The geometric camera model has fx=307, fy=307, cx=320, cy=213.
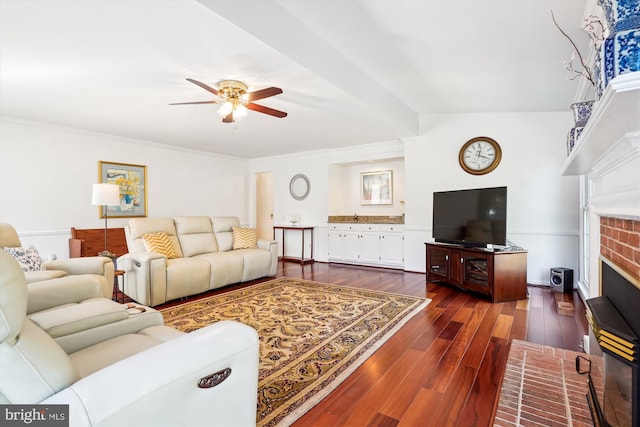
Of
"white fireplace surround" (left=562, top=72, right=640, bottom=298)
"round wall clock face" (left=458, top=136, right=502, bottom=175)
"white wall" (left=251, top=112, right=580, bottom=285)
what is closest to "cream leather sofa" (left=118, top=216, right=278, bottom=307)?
"white wall" (left=251, top=112, right=580, bottom=285)

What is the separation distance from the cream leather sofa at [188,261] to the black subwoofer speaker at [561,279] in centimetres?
386

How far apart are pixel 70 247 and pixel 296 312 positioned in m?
3.60

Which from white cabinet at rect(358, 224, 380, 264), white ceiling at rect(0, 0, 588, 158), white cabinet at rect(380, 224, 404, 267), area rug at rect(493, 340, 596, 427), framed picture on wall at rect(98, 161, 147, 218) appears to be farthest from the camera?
white cabinet at rect(358, 224, 380, 264)

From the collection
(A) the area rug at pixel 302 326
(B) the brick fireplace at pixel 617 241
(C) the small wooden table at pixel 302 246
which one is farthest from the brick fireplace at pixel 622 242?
(C) the small wooden table at pixel 302 246

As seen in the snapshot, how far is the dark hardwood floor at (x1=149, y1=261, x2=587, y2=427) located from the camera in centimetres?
163

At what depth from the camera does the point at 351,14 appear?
2.23 meters

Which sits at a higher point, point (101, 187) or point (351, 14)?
point (351, 14)

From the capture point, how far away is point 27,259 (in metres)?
2.70

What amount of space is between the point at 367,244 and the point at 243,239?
2259mm

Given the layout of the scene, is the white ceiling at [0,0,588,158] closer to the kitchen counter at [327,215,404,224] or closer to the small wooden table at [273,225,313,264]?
the kitchen counter at [327,215,404,224]

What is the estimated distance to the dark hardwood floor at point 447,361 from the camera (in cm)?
163

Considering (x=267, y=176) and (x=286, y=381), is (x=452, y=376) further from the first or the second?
(x=267, y=176)

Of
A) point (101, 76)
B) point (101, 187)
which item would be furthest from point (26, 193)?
point (101, 76)

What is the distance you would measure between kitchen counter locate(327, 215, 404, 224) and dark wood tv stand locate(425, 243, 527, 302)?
134 centimetres
